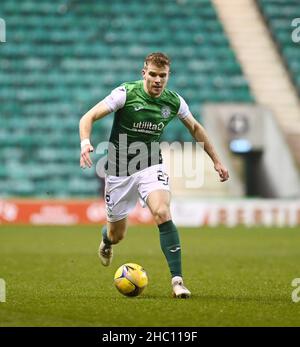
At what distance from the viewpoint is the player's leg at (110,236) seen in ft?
33.1

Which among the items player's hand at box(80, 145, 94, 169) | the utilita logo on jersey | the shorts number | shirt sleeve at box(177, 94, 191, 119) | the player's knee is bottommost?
the player's knee

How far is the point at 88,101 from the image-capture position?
28344 mm

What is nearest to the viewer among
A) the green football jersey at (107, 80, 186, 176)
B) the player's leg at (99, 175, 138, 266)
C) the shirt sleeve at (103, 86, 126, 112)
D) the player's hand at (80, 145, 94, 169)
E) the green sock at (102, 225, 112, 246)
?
the player's hand at (80, 145, 94, 169)

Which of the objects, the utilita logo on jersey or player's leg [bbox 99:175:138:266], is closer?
the utilita logo on jersey

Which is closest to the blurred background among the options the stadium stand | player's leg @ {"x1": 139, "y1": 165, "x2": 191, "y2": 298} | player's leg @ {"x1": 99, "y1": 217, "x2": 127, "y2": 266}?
the stadium stand

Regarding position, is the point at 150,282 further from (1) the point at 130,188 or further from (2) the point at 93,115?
(2) the point at 93,115

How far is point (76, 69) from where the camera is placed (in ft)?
96.2

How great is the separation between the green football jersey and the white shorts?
85 millimetres

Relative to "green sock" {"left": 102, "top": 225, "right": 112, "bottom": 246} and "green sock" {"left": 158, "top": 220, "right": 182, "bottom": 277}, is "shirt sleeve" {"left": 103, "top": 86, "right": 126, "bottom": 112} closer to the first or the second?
"green sock" {"left": 158, "top": 220, "right": 182, "bottom": 277}

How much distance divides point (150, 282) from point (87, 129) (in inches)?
94.3

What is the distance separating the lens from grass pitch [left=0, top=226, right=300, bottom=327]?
721cm

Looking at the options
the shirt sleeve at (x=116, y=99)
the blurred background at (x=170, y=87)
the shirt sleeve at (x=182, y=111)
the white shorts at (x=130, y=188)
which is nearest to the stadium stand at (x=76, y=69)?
the blurred background at (x=170, y=87)
